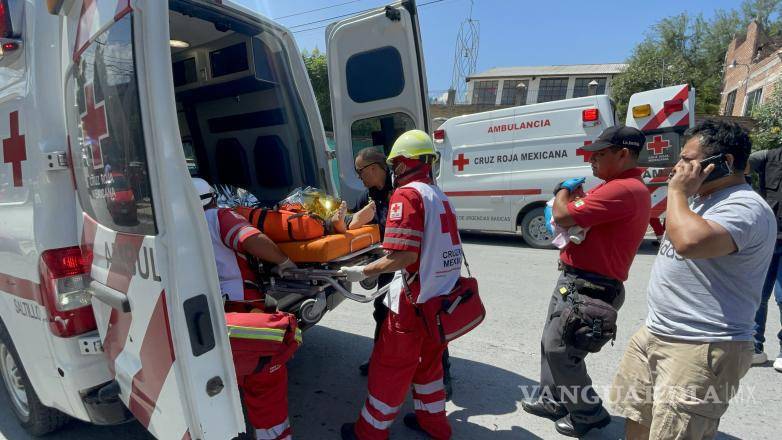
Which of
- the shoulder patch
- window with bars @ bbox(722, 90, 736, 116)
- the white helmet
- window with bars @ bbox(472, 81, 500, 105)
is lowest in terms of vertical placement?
the shoulder patch

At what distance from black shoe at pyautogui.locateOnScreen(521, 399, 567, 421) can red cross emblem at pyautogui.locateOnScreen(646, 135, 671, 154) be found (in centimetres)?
503

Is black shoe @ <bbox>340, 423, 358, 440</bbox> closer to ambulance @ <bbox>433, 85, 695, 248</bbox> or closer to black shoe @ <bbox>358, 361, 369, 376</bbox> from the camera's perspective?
black shoe @ <bbox>358, 361, 369, 376</bbox>

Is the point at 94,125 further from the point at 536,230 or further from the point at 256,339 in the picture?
the point at 536,230

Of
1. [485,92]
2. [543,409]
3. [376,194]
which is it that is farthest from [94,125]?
[485,92]

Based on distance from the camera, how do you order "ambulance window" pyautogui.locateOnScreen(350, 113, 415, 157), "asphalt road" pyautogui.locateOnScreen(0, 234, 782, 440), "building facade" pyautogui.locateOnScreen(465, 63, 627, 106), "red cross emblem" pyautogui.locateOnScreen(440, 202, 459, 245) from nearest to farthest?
"red cross emblem" pyautogui.locateOnScreen(440, 202, 459, 245) < "asphalt road" pyautogui.locateOnScreen(0, 234, 782, 440) < "ambulance window" pyautogui.locateOnScreen(350, 113, 415, 157) < "building facade" pyautogui.locateOnScreen(465, 63, 627, 106)

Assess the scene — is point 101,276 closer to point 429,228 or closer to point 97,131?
point 97,131

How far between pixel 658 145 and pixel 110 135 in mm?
6807

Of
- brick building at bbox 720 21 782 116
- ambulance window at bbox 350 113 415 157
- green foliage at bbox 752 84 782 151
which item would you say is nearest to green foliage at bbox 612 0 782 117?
brick building at bbox 720 21 782 116

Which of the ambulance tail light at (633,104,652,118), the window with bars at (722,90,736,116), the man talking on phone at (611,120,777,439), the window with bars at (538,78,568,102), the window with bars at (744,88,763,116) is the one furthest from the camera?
the window with bars at (538,78,568,102)

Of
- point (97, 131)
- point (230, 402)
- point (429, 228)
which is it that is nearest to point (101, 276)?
point (97, 131)

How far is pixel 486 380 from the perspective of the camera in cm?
317

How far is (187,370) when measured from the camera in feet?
4.71

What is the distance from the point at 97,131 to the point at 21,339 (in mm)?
1249

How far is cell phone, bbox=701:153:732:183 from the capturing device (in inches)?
63.3
